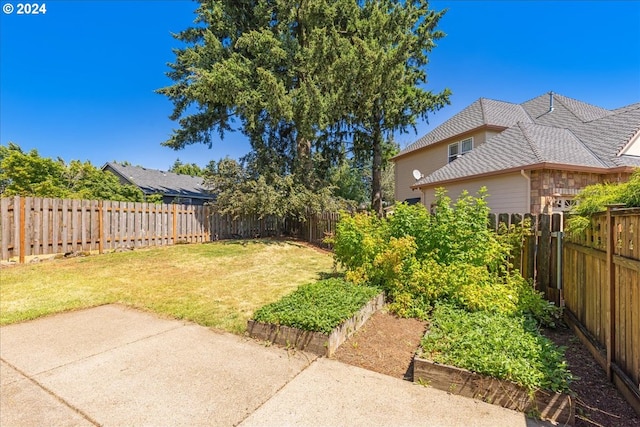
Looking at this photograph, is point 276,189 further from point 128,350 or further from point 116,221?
point 128,350

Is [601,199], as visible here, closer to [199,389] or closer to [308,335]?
[308,335]

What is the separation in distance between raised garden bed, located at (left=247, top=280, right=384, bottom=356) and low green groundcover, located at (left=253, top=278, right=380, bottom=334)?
4 centimetres

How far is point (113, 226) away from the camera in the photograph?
10555 mm

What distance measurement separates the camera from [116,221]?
10.6 m

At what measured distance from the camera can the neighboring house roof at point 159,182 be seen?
88.7 feet

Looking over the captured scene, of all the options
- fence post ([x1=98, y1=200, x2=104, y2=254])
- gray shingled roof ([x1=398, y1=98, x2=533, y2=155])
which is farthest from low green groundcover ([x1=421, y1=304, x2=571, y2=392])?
gray shingled roof ([x1=398, y1=98, x2=533, y2=155])

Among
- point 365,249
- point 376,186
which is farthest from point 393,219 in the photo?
point 376,186

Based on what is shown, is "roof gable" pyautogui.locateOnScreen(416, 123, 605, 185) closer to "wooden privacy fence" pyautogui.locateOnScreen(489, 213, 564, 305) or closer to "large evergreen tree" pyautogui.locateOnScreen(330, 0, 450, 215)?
"large evergreen tree" pyautogui.locateOnScreen(330, 0, 450, 215)

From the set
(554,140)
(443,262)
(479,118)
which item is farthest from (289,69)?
(443,262)

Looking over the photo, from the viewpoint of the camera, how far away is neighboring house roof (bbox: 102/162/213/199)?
27047 millimetres

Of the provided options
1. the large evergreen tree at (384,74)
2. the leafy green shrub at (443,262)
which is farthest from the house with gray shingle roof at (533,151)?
the leafy green shrub at (443,262)

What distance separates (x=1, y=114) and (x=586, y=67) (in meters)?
25.2

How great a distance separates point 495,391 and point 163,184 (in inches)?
1228

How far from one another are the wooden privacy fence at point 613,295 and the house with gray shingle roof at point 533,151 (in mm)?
7656
